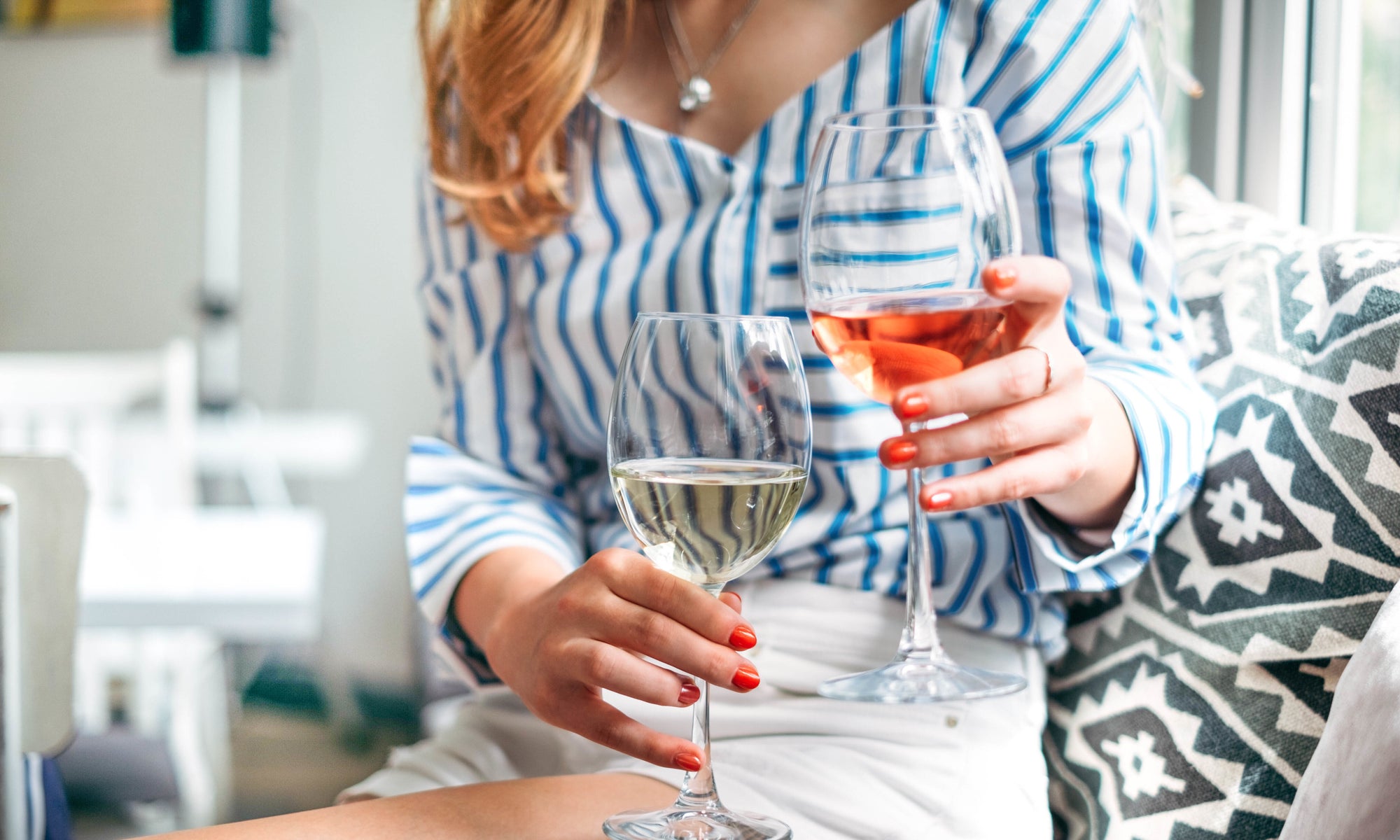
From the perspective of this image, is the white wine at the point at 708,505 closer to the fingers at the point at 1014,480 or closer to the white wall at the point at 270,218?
the fingers at the point at 1014,480

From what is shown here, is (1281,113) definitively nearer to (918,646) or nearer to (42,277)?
(918,646)

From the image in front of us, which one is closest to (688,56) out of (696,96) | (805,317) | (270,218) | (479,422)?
(696,96)

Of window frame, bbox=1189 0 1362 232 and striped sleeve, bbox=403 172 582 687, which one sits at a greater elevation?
window frame, bbox=1189 0 1362 232

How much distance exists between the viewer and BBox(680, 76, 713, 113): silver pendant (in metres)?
0.95

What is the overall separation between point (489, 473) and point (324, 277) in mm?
2494

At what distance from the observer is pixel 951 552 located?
0.87 metres

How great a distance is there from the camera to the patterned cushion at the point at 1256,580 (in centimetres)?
72

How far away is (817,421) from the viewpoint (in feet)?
2.87

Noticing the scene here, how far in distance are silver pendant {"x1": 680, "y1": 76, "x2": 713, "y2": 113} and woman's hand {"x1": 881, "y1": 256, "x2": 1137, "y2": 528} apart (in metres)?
0.42

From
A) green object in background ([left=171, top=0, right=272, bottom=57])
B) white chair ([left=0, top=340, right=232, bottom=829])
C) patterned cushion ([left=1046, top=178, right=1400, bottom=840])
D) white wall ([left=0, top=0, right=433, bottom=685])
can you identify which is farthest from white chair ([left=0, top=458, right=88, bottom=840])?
white wall ([left=0, top=0, right=433, bottom=685])

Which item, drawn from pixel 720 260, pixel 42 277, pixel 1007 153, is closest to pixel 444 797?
pixel 720 260

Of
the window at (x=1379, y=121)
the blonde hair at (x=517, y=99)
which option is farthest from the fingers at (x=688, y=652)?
the window at (x=1379, y=121)

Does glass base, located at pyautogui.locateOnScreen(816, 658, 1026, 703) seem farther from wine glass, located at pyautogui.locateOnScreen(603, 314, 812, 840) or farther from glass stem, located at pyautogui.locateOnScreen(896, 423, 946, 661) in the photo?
wine glass, located at pyautogui.locateOnScreen(603, 314, 812, 840)

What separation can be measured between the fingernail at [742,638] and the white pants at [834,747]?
0.23 m
